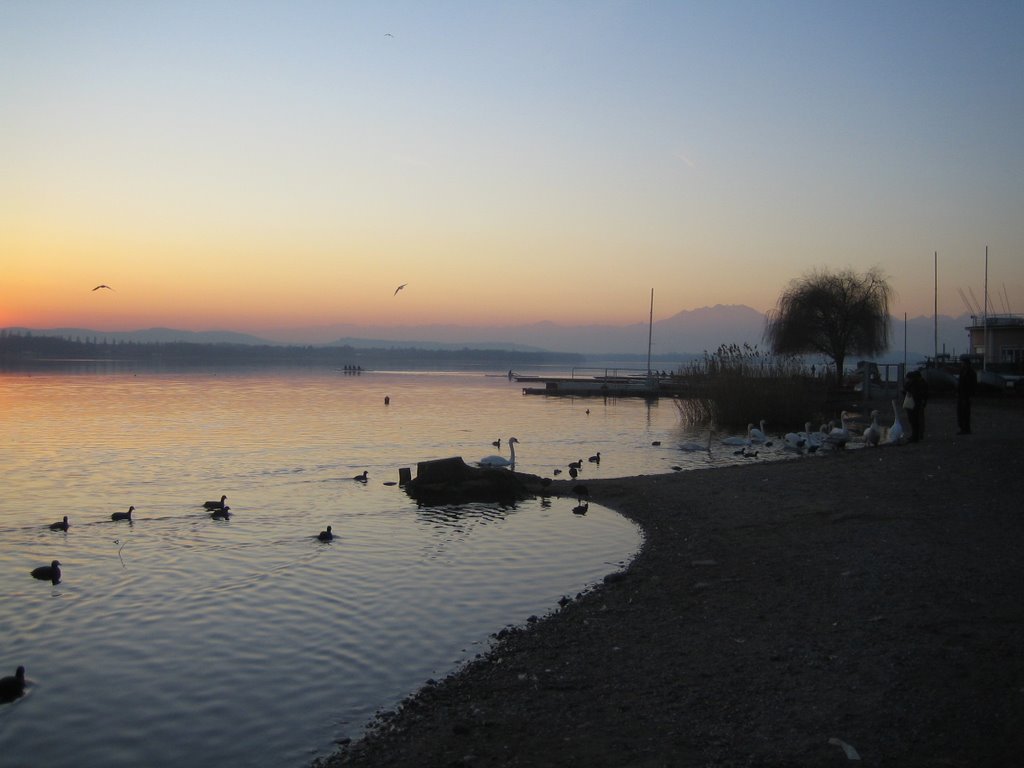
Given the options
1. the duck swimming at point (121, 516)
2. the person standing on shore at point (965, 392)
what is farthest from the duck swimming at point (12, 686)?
the person standing on shore at point (965, 392)

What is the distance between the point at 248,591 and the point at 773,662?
23.1 ft

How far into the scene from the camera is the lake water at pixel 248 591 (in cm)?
712

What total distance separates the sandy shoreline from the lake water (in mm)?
1007

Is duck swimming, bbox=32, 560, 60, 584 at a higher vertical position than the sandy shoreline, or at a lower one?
lower

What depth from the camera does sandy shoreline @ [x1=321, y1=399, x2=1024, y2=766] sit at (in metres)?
5.44

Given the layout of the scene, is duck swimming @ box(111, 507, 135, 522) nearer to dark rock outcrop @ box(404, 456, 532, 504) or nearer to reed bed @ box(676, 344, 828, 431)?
dark rock outcrop @ box(404, 456, 532, 504)

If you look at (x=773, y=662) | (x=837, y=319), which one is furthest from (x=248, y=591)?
(x=837, y=319)

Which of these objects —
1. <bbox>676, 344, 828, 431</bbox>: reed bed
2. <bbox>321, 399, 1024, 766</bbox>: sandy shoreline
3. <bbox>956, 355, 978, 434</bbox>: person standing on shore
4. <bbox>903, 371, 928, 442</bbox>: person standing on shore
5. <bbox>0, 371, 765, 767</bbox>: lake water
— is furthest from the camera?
<bbox>676, 344, 828, 431</bbox>: reed bed

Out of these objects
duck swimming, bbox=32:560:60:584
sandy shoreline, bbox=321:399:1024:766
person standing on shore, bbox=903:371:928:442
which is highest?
person standing on shore, bbox=903:371:928:442

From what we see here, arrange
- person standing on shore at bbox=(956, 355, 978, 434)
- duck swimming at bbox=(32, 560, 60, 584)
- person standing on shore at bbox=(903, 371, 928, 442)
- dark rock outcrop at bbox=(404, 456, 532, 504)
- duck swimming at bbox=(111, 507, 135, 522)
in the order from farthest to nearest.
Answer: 1. person standing on shore at bbox=(956, 355, 978, 434)
2. person standing on shore at bbox=(903, 371, 928, 442)
3. dark rock outcrop at bbox=(404, 456, 532, 504)
4. duck swimming at bbox=(111, 507, 135, 522)
5. duck swimming at bbox=(32, 560, 60, 584)

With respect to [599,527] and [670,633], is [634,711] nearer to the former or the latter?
[670,633]

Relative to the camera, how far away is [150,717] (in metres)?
7.23

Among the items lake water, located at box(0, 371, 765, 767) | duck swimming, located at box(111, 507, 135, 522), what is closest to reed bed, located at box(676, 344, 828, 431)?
lake water, located at box(0, 371, 765, 767)

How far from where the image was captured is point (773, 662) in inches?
270
